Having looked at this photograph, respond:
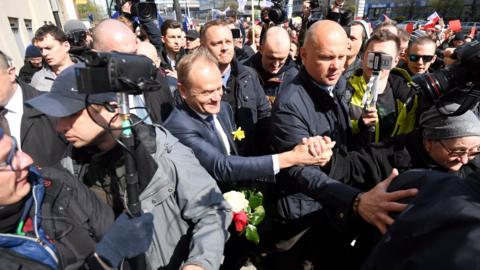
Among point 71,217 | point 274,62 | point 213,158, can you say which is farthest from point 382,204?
point 274,62

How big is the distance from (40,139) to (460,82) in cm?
263

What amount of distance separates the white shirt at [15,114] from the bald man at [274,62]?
2.27 meters

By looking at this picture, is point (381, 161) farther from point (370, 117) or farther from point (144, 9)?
point (144, 9)

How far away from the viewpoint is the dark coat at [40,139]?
2180mm

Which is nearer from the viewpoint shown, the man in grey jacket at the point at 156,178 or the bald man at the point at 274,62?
the man in grey jacket at the point at 156,178

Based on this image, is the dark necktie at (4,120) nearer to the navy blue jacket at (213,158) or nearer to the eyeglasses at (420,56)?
the navy blue jacket at (213,158)

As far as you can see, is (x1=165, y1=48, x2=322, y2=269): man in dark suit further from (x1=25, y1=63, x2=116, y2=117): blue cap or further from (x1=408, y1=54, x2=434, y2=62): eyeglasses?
(x1=408, y1=54, x2=434, y2=62): eyeglasses

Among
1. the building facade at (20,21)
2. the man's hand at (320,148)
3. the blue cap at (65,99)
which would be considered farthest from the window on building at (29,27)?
the man's hand at (320,148)

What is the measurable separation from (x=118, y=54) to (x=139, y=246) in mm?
689

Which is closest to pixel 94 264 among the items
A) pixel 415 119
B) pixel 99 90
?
pixel 99 90

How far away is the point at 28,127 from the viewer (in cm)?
221

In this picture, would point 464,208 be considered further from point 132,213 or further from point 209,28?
point 209,28

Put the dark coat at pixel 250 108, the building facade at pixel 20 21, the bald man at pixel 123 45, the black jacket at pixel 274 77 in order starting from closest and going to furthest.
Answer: the bald man at pixel 123 45 < the dark coat at pixel 250 108 < the black jacket at pixel 274 77 < the building facade at pixel 20 21

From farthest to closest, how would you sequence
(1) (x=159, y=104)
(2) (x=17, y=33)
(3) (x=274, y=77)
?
(2) (x=17, y=33)
(3) (x=274, y=77)
(1) (x=159, y=104)
